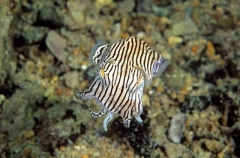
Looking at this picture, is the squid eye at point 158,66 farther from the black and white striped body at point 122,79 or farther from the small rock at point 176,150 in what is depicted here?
the small rock at point 176,150

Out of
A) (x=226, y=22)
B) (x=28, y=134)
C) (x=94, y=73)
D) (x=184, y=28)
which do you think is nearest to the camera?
(x=28, y=134)

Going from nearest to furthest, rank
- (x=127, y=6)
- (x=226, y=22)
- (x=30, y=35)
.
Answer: (x=30, y=35), (x=226, y=22), (x=127, y=6)

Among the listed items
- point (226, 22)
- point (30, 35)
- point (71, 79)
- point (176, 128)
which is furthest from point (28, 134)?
point (226, 22)

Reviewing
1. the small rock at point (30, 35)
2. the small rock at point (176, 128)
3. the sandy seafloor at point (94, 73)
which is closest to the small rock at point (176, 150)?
→ the sandy seafloor at point (94, 73)

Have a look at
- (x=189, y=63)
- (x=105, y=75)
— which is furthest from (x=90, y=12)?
(x=105, y=75)

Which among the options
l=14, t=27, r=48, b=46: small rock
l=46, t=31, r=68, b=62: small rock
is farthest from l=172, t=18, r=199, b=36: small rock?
l=14, t=27, r=48, b=46: small rock

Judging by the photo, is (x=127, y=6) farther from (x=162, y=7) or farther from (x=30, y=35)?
(x=30, y=35)
